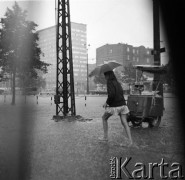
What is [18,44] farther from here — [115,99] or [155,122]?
[115,99]

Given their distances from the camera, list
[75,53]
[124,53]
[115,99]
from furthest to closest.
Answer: [75,53] < [124,53] < [115,99]

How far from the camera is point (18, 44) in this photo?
975 inches

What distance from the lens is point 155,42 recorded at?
14.1 meters

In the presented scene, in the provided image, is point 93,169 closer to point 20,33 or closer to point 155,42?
point 155,42

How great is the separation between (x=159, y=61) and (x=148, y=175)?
10.1 meters

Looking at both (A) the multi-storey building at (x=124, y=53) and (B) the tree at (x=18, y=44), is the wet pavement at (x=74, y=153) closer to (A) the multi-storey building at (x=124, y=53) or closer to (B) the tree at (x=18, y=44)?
(B) the tree at (x=18, y=44)

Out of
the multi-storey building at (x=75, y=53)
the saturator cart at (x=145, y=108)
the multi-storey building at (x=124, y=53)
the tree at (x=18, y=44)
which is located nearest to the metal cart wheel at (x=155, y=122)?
the saturator cart at (x=145, y=108)

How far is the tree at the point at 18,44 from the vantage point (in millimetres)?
24703

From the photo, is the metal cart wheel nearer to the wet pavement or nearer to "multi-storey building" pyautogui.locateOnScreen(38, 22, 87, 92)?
the wet pavement

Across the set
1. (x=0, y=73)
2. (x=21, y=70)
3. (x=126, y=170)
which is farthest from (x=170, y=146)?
(x=0, y=73)

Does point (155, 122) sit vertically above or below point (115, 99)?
below

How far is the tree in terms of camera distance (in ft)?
81.0

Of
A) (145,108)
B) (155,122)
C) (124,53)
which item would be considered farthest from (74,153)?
(124,53)

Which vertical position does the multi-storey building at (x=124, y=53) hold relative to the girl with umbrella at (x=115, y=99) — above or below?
above
